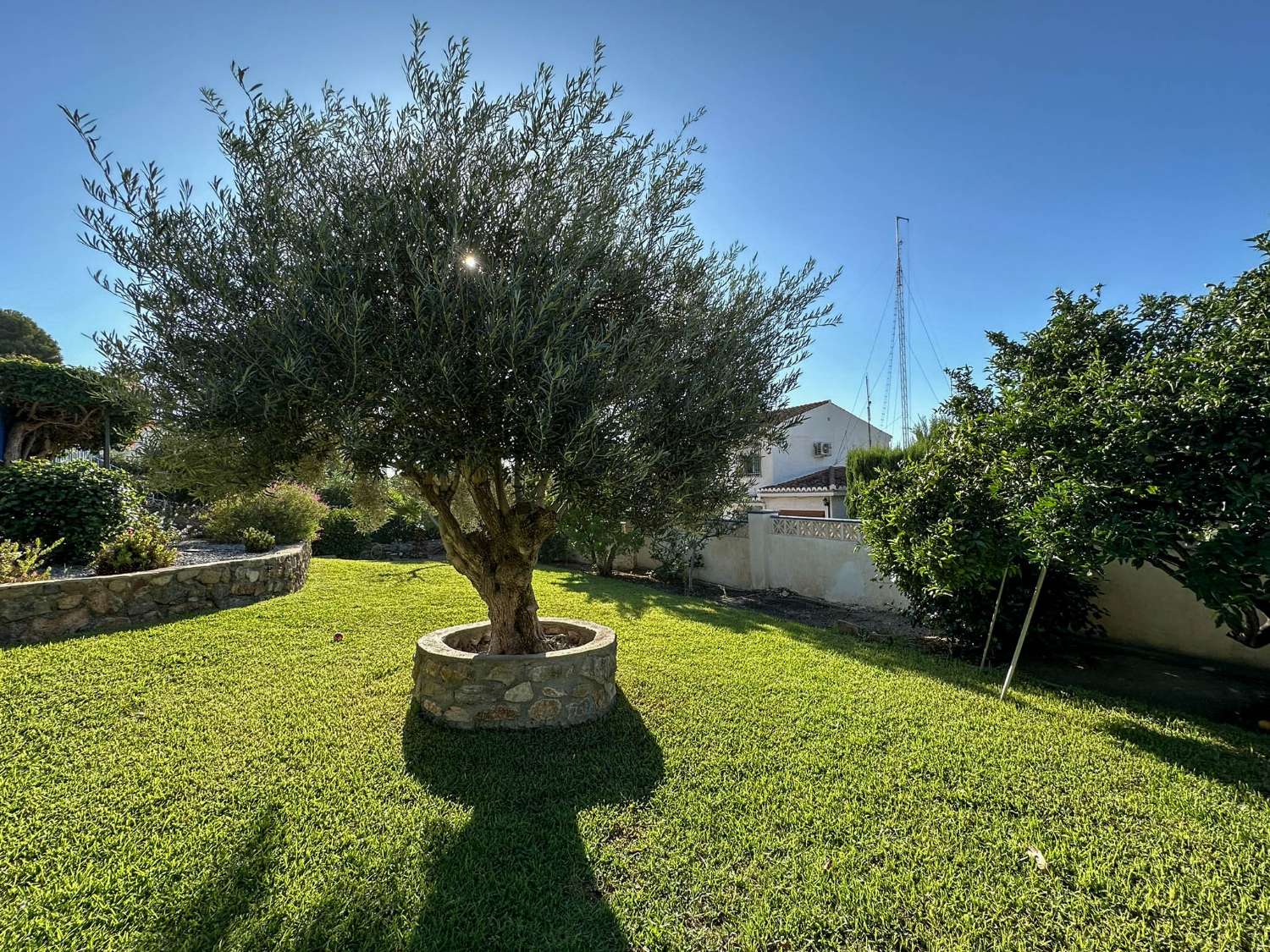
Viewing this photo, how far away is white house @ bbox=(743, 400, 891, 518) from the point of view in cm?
1997

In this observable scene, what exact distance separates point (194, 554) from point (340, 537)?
5.95 metres

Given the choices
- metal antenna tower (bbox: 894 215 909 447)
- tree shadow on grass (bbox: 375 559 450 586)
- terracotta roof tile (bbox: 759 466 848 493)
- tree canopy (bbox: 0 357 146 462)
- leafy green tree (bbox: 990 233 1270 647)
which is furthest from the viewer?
terracotta roof tile (bbox: 759 466 848 493)

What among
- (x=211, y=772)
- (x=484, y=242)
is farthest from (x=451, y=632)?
(x=484, y=242)

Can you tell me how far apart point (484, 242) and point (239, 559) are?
7278 millimetres

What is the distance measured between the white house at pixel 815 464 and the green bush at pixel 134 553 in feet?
55.3

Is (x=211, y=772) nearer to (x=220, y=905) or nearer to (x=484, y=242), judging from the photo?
(x=220, y=905)

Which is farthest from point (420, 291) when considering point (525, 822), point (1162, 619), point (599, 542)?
point (599, 542)

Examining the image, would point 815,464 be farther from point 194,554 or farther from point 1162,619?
point 194,554

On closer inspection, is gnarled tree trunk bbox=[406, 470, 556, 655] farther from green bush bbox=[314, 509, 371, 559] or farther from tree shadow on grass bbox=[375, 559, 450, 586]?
green bush bbox=[314, 509, 371, 559]

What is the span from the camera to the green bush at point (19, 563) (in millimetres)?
6250

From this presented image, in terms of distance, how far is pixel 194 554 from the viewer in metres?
9.41

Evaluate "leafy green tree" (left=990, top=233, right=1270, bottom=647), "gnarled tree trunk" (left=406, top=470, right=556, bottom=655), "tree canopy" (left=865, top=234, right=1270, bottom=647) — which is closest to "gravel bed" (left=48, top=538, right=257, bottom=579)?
"gnarled tree trunk" (left=406, top=470, right=556, bottom=655)

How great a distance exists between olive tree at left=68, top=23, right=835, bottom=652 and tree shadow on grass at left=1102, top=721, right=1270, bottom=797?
4.53 m

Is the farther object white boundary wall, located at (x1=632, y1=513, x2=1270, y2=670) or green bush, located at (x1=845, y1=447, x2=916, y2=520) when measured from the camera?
green bush, located at (x1=845, y1=447, x2=916, y2=520)
